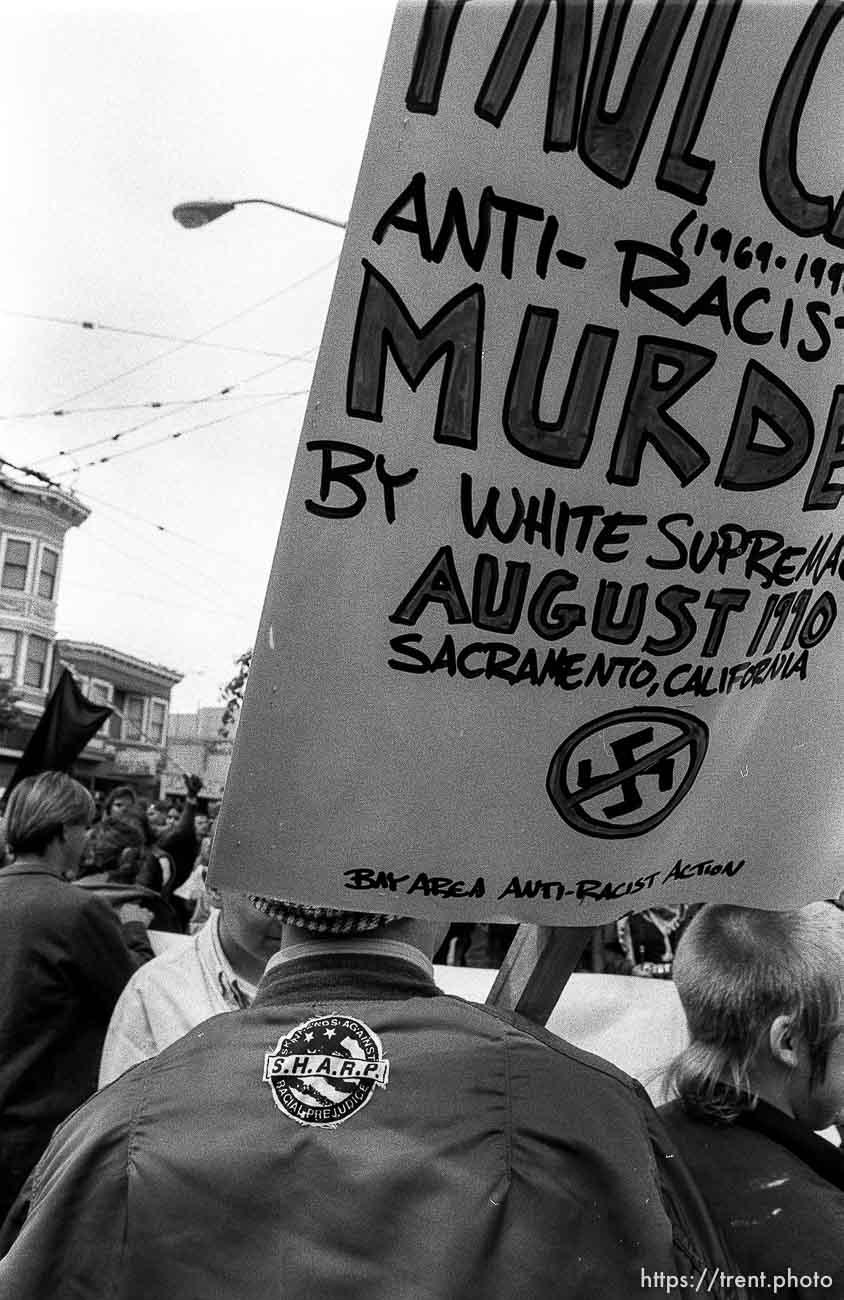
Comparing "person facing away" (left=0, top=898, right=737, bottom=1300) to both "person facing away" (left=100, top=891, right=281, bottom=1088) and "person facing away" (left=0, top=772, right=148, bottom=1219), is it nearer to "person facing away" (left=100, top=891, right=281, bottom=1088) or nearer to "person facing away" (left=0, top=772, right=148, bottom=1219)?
"person facing away" (left=100, top=891, right=281, bottom=1088)

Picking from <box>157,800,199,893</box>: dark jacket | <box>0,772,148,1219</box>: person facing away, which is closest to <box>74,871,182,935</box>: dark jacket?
<box>0,772,148,1219</box>: person facing away

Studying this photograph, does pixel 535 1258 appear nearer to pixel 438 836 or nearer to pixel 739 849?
pixel 438 836

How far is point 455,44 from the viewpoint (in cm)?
117

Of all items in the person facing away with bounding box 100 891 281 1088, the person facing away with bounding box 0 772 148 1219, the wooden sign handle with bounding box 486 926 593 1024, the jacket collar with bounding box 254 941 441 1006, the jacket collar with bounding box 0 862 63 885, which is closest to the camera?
the jacket collar with bounding box 254 941 441 1006

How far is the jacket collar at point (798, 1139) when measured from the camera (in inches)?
64.5

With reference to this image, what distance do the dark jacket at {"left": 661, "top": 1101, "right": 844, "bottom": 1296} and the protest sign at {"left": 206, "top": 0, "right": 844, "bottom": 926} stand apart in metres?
0.38

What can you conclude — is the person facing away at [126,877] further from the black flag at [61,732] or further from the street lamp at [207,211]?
the street lamp at [207,211]

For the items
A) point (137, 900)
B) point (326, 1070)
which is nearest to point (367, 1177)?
point (326, 1070)

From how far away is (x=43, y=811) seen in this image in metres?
3.45

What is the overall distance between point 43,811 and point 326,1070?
240 cm

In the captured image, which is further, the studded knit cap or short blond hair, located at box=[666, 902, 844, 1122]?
short blond hair, located at box=[666, 902, 844, 1122]

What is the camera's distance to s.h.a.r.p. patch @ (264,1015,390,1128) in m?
1.26

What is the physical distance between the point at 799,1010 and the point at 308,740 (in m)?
0.97

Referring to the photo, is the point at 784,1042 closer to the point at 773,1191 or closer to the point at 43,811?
the point at 773,1191
